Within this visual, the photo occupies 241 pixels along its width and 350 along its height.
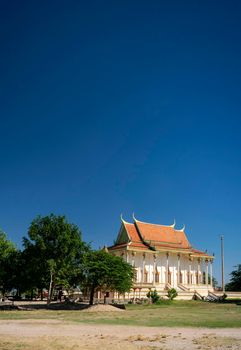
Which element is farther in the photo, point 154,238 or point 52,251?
point 154,238

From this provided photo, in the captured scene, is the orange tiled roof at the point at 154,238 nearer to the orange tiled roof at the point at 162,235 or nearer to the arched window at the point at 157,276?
the orange tiled roof at the point at 162,235

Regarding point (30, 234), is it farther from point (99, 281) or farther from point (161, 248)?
point (161, 248)

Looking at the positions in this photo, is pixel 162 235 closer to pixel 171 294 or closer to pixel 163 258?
pixel 163 258

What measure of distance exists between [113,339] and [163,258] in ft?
189

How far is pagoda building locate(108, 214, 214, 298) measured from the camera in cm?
6775

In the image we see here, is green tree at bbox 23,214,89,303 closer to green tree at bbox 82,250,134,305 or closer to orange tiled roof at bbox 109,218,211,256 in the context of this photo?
green tree at bbox 82,250,134,305

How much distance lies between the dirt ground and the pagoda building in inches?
1792

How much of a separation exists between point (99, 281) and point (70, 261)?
14.0 ft

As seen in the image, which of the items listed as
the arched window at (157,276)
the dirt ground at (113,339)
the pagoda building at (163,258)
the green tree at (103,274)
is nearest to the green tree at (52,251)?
the green tree at (103,274)

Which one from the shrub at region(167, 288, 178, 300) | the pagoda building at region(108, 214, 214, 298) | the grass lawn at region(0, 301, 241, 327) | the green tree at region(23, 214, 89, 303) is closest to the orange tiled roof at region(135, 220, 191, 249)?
the pagoda building at region(108, 214, 214, 298)

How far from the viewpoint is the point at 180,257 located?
7488 cm

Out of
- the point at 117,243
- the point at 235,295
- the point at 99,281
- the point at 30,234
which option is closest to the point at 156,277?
the point at 117,243

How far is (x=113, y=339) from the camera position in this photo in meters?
16.5

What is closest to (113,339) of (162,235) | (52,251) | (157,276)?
(52,251)
